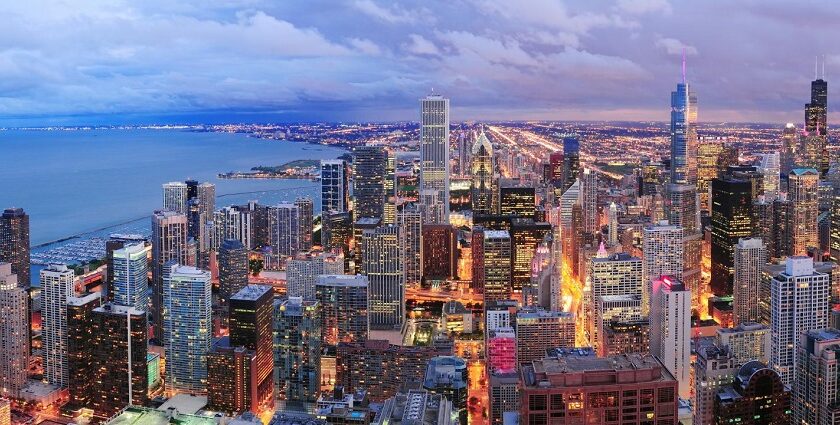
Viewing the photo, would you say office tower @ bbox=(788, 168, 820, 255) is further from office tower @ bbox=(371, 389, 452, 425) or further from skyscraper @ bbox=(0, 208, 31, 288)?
skyscraper @ bbox=(0, 208, 31, 288)

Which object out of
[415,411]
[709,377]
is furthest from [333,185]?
[415,411]

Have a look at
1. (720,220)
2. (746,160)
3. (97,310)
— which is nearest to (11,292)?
(97,310)

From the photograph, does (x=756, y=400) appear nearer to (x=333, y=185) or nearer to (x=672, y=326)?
(x=672, y=326)

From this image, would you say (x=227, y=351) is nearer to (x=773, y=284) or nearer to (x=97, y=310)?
(x=97, y=310)

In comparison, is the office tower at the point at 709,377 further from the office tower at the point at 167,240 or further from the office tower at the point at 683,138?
the office tower at the point at 683,138

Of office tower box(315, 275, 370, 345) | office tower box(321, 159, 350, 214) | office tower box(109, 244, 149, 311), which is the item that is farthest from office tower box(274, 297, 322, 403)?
office tower box(321, 159, 350, 214)


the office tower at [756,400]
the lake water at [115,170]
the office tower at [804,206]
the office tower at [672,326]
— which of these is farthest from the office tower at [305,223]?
the office tower at [756,400]
